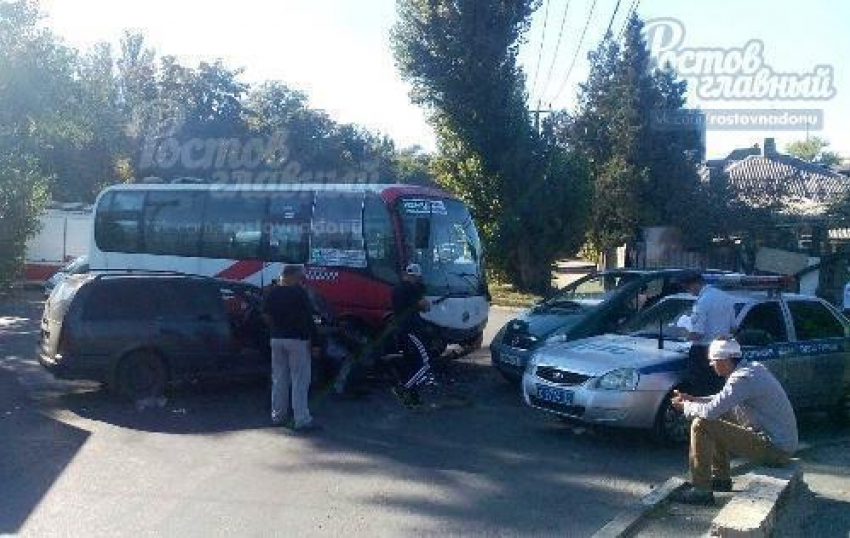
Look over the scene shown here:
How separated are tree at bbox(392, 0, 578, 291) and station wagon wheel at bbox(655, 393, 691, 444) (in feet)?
66.2

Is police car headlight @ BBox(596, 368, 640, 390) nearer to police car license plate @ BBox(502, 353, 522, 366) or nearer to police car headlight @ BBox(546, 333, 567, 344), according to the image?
police car headlight @ BBox(546, 333, 567, 344)

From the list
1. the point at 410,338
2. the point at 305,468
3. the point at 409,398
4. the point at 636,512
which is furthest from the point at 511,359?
the point at 636,512

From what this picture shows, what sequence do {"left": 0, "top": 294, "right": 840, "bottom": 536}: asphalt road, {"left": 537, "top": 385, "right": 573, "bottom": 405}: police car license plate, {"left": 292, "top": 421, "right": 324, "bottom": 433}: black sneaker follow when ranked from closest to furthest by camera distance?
{"left": 0, "top": 294, "right": 840, "bottom": 536}: asphalt road → {"left": 537, "top": 385, "right": 573, "bottom": 405}: police car license plate → {"left": 292, "top": 421, "right": 324, "bottom": 433}: black sneaker

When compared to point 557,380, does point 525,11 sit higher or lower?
higher

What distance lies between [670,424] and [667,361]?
2.15 ft

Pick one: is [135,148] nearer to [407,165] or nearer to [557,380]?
[407,165]

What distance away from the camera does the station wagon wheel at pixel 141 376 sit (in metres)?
11.1

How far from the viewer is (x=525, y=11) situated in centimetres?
2912

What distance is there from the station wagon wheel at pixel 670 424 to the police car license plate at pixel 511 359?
3152mm

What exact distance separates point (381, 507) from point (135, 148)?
3920 centimetres

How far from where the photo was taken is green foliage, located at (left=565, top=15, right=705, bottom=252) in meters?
32.0

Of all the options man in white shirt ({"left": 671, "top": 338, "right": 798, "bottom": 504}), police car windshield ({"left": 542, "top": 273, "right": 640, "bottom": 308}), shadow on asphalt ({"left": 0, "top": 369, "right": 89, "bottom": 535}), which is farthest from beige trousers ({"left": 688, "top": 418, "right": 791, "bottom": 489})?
police car windshield ({"left": 542, "top": 273, "right": 640, "bottom": 308})

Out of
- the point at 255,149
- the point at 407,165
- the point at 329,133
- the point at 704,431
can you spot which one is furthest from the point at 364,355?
the point at 407,165

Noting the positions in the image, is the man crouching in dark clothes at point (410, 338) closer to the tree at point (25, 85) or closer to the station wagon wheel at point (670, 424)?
the station wagon wheel at point (670, 424)
